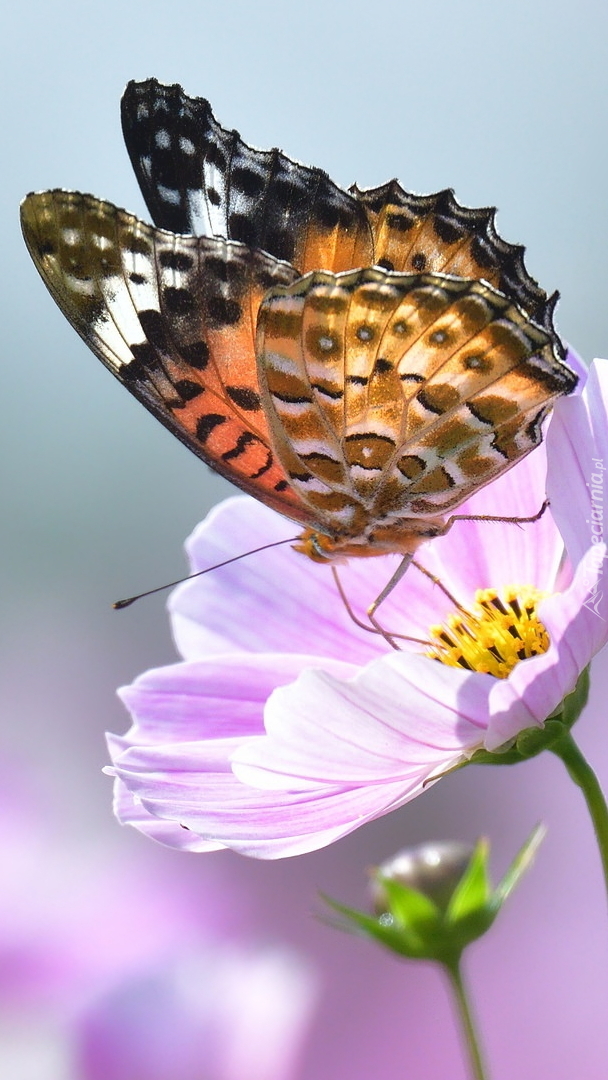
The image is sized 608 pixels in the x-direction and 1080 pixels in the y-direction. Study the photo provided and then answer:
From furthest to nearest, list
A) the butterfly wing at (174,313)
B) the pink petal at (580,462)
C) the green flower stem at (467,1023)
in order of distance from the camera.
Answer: the butterfly wing at (174,313), the pink petal at (580,462), the green flower stem at (467,1023)

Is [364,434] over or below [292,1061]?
over

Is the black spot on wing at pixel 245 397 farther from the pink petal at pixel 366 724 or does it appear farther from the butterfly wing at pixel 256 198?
the pink petal at pixel 366 724

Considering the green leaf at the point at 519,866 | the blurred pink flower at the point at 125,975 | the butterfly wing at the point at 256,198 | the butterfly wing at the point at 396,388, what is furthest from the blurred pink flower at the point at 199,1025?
the butterfly wing at the point at 256,198

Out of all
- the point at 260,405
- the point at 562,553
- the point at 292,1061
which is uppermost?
the point at 260,405

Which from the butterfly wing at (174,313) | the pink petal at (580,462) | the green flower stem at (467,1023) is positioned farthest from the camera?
the butterfly wing at (174,313)

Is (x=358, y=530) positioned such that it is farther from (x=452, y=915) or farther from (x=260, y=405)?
(x=452, y=915)

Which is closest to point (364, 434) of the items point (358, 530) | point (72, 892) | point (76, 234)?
point (358, 530)

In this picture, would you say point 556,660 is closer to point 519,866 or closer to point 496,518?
point 519,866

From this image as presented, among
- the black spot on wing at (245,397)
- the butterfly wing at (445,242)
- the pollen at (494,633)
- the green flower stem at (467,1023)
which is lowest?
the green flower stem at (467,1023)

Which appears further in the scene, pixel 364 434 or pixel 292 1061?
pixel 364 434
